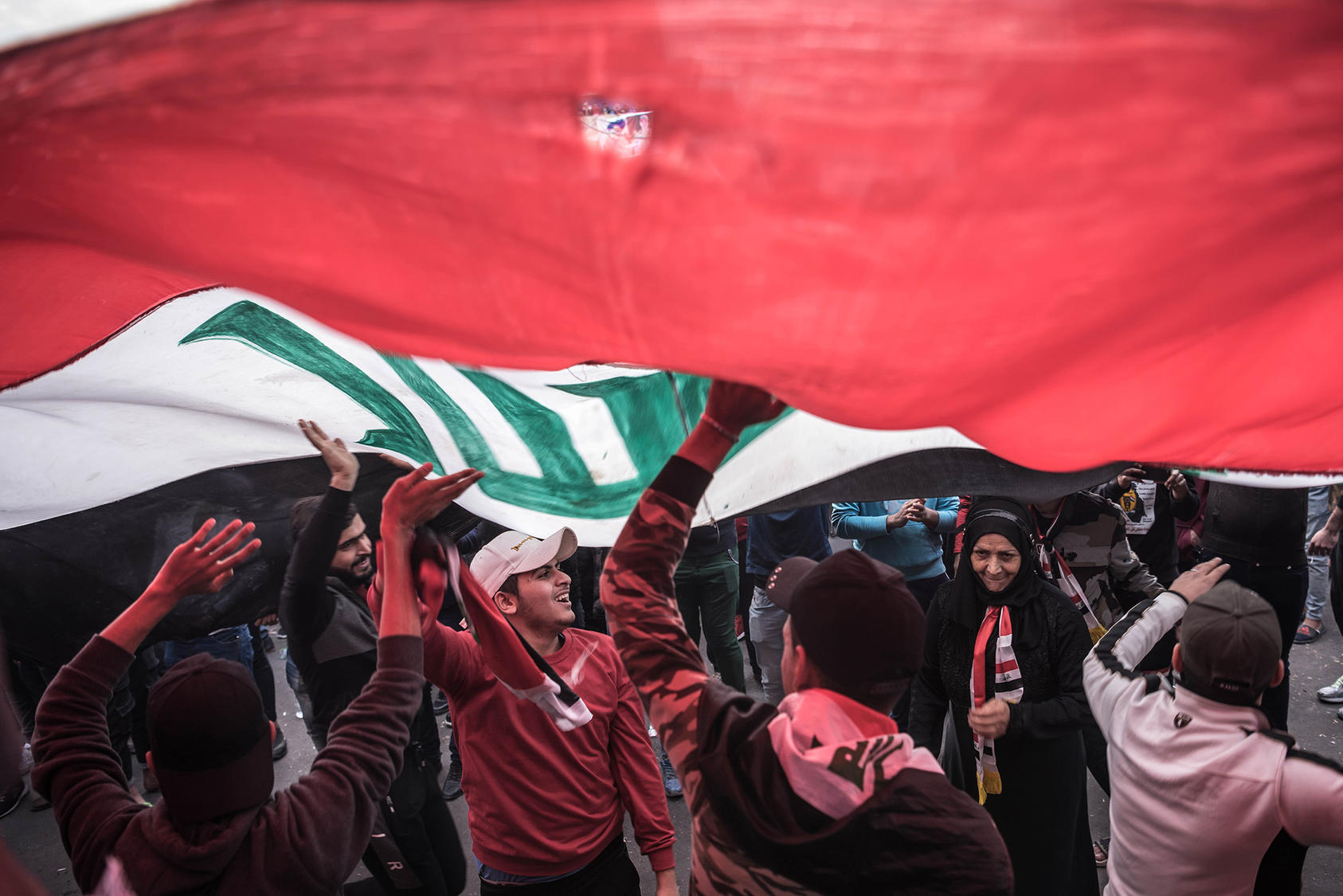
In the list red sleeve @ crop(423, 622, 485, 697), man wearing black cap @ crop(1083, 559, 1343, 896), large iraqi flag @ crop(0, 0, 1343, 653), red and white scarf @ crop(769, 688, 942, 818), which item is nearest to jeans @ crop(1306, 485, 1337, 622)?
man wearing black cap @ crop(1083, 559, 1343, 896)

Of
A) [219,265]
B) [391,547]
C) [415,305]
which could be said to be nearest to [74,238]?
[219,265]

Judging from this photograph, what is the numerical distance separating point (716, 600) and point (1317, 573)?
13.0ft

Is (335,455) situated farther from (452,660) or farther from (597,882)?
(597,882)

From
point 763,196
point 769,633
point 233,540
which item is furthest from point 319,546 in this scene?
point 769,633

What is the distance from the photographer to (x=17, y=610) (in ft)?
6.70

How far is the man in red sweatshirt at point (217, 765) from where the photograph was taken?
1.46 metres

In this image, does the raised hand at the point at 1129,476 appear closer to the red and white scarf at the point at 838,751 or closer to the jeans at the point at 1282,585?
the jeans at the point at 1282,585

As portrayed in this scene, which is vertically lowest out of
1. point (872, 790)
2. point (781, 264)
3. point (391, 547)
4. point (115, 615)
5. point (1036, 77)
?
point (872, 790)

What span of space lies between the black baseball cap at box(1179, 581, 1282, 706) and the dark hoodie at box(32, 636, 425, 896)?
1.70 m

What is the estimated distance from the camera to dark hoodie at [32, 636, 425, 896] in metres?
1.44

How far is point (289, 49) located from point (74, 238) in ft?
2.02

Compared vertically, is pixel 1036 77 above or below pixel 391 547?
above

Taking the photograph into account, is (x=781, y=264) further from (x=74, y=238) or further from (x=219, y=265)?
(x=74, y=238)

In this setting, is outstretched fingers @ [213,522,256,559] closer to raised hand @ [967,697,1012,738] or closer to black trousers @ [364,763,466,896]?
black trousers @ [364,763,466,896]
